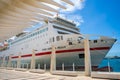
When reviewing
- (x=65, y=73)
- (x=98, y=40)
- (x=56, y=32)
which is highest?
(x=56, y=32)

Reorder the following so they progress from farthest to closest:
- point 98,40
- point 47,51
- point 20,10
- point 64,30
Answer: point 64,30, point 47,51, point 98,40, point 20,10

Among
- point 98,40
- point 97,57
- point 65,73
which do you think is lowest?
point 65,73

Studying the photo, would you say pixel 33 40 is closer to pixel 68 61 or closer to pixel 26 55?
pixel 26 55

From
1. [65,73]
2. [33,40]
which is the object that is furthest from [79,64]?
[33,40]

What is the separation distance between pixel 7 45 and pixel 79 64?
24.6 m

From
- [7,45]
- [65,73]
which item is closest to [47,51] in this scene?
[65,73]

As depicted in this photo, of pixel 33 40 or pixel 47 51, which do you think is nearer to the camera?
pixel 47 51

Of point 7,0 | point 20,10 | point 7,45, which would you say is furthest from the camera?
point 7,45

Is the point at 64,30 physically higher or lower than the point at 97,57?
higher

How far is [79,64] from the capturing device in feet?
55.0

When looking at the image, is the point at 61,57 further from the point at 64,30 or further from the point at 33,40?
the point at 33,40

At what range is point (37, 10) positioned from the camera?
147 centimetres

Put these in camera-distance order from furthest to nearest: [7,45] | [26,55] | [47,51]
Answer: [7,45], [26,55], [47,51]

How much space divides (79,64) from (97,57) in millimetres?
2284
